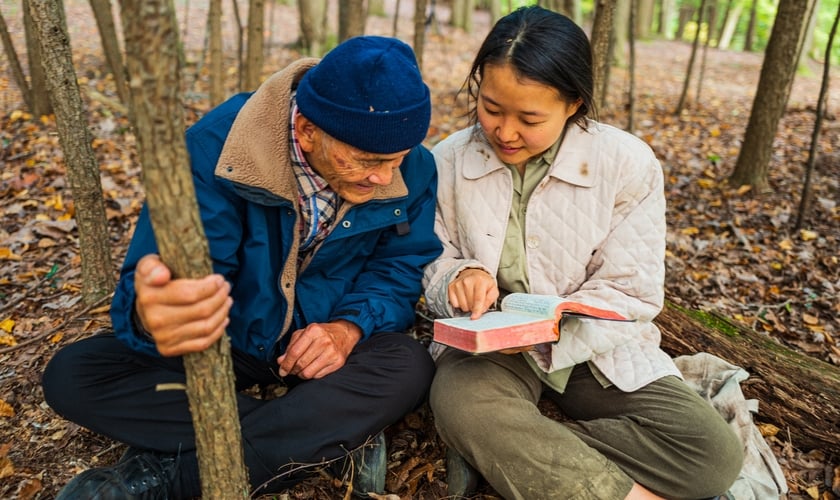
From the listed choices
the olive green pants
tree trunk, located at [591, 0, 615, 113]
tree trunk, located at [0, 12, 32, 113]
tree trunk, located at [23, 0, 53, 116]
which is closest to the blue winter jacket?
the olive green pants

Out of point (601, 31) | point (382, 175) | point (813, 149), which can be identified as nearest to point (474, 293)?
point (382, 175)

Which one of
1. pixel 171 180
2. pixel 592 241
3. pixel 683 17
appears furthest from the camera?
pixel 683 17

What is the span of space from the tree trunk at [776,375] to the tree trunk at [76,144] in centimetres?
276

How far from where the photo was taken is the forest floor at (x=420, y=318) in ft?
7.46

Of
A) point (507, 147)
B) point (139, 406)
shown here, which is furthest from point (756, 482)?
point (139, 406)

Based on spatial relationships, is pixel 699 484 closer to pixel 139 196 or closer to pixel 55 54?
pixel 55 54

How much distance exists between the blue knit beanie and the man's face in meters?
0.05

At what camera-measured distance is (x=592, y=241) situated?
7.59 ft

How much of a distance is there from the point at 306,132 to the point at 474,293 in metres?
0.85

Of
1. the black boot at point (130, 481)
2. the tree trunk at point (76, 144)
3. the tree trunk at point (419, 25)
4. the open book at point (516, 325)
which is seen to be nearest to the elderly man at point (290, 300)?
the black boot at point (130, 481)

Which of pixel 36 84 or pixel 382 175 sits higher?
pixel 382 175

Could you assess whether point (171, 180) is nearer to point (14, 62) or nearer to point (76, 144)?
point (76, 144)

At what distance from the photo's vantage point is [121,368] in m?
2.07

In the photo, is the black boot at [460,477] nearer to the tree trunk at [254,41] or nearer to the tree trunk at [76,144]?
the tree trunk at [76,144]
